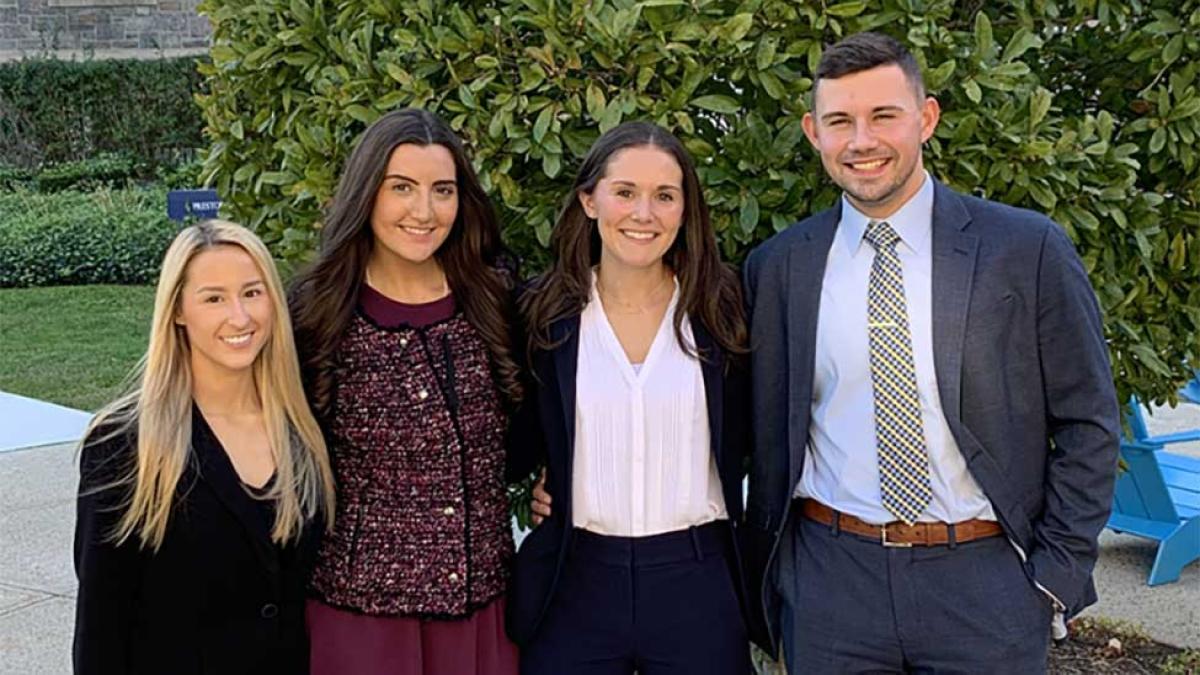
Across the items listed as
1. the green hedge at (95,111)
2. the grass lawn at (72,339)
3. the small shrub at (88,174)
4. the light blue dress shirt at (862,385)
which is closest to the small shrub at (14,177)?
the small shrub at (88,174)

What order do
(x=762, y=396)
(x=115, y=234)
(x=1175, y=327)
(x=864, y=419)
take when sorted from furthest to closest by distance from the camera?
(x=115, y=234) → (x=1175, y=327) → (x=762, y=396) → (x=864, y=419)

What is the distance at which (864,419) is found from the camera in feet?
9.15

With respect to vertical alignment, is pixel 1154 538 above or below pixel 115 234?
below

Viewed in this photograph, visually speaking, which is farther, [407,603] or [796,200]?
[796,200]

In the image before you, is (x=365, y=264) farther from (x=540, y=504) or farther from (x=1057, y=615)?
(x=1057, y=615)

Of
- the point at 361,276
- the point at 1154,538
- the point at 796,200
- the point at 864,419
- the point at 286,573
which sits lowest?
the point at 1154,538

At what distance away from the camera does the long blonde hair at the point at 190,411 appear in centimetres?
277

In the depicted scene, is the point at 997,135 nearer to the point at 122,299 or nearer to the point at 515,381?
the point at 515,381

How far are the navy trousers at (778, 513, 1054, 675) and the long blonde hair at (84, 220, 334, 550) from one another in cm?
115

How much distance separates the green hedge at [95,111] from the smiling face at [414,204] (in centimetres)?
1842

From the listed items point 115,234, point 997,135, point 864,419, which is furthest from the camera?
point 115,234

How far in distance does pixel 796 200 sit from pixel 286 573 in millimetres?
1540

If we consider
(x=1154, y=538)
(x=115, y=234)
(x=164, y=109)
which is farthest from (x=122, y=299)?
(x=1154, y=538)

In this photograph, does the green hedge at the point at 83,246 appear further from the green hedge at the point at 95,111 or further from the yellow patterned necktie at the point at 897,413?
the yellow patterned necktie at the point at 897,413
